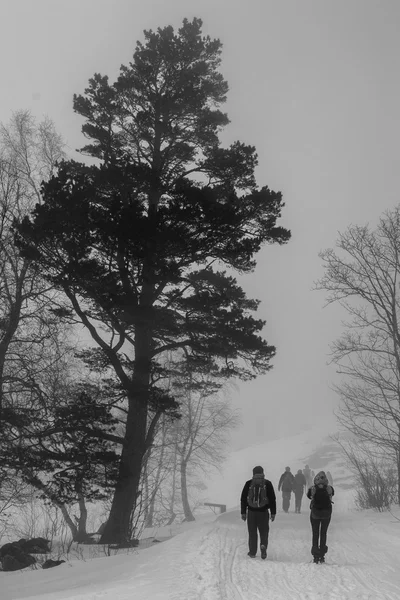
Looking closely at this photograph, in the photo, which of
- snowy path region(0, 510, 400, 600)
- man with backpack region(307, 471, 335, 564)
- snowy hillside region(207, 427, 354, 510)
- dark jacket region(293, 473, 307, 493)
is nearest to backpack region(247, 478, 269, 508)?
snowy path region(0, 510, 400, 600)

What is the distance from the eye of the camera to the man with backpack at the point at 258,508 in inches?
350

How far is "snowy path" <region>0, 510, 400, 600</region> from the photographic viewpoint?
249 inches

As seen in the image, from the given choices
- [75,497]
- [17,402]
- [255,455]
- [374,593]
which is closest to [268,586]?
[374,593]

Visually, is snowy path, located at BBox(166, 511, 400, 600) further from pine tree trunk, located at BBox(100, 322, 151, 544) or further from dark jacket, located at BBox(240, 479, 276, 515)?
pine tree trunk, located at BBox(100, 322, 151, 544)

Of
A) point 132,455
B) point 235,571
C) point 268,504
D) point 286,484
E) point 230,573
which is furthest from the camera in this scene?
point 286,484

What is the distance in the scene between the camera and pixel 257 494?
9.10 meters

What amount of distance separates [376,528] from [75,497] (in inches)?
300

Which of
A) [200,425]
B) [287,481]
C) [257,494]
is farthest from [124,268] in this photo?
[200,425]

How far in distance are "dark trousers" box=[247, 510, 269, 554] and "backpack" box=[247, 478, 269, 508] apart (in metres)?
0.14

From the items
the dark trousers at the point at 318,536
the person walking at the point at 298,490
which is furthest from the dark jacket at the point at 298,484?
the dark trousers at the point at 318,536

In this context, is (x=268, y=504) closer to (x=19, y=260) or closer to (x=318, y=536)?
(x=318, y=536)

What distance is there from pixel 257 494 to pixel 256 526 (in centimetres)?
53

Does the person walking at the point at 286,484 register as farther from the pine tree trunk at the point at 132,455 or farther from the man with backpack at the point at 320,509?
the man with backpack at the point at 320,509

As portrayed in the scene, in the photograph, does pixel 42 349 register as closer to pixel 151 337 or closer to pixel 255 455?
pixel 151 337
